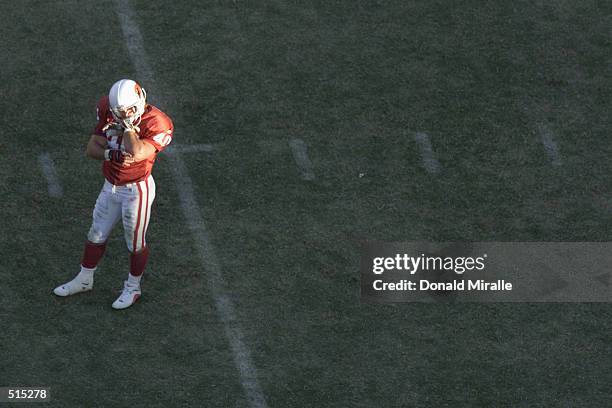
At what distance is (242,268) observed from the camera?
38.8 ft

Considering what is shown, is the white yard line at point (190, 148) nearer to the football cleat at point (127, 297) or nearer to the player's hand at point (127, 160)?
the football cleat at point (127, 297)

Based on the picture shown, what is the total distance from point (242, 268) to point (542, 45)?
13.5ft

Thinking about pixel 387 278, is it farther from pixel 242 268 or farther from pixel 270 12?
pixel 270 12

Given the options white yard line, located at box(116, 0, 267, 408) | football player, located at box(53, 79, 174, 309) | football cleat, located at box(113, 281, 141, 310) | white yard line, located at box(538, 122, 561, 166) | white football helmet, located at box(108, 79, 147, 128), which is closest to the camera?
white football helmet, located at box(108, 79, 147, 128)

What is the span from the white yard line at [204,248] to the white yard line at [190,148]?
0.10 ft

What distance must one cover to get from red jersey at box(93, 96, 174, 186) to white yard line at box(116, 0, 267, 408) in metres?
1.16

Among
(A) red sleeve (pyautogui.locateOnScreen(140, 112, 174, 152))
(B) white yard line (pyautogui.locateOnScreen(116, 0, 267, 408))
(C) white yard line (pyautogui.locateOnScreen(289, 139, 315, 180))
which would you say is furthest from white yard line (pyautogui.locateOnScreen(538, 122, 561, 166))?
(A) red sleeve (pyautogui.locateOnScreen(140, 112, 174, 152))

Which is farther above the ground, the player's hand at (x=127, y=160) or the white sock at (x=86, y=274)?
the player's hand at (x=127, y=160)

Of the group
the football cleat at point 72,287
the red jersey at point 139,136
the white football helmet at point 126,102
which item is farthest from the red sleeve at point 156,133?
the football cleat at point 72,287

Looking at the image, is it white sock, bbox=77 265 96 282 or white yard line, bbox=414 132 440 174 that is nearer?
white sock, bbox=77 265 96 282

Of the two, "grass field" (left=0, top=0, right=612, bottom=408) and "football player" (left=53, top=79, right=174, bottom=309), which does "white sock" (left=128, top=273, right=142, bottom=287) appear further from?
"grass field" (left=0, top=0, right=612, bottom=408)

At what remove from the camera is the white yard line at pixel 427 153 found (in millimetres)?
12797

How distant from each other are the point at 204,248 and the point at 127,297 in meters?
0.85

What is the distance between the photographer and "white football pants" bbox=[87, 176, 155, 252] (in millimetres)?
11016
